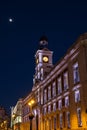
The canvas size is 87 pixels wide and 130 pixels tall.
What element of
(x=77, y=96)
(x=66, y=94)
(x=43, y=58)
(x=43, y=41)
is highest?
(x=43, y=41)

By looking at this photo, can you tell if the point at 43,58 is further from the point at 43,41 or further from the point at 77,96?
the point at 77,96

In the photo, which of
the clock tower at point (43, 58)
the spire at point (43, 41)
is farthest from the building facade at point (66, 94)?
the spire at point (43, 41)

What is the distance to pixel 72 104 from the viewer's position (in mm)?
43938

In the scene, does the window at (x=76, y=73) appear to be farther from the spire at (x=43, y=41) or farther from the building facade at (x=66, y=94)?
the spire at (x=43, y=41)

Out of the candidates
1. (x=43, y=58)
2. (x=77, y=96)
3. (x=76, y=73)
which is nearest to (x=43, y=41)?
(x=43, y=58)

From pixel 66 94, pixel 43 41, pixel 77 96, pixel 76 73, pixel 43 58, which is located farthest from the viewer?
pixel 43 41

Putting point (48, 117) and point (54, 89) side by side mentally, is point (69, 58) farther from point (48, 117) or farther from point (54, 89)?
point (48, 117)

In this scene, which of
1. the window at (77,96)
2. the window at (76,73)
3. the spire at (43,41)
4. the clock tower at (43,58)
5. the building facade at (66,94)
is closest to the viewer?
the building facade at (66,94)

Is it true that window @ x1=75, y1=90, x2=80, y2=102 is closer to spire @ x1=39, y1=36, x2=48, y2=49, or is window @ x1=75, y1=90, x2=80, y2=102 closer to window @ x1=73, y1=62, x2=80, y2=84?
window @ x1=73, y1=62, x2=80, y2=84

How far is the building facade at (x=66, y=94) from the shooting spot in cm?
4009

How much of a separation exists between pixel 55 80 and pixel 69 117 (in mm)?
12414

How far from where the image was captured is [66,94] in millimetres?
47812

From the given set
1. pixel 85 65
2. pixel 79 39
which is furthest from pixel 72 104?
pixel 79 39

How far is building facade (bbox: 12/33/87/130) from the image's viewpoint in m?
40.1
